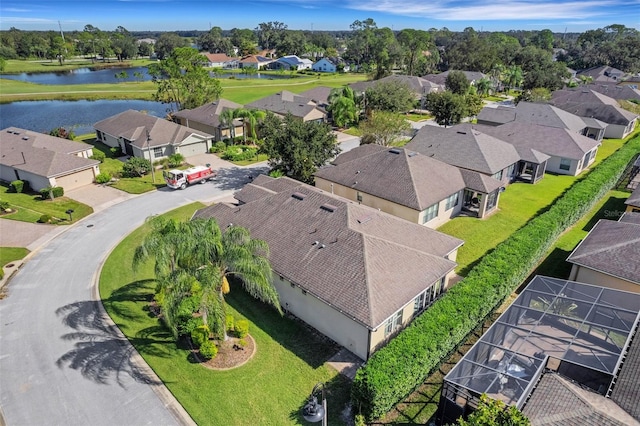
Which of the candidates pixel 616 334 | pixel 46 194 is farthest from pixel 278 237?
pixel 46 194

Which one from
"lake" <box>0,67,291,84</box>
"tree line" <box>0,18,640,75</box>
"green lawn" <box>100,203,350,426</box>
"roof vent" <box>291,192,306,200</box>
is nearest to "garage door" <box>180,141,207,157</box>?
"roof vent" <box>291,192,306,200</box>

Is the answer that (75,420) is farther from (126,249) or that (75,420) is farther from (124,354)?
(126,249)

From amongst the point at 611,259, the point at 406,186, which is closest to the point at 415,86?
the point at 406,186

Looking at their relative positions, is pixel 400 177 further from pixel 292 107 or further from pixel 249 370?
pixel 292 107

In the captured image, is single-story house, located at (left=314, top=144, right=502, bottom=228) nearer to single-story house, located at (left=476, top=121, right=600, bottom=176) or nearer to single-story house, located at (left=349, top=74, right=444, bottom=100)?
single-story house, located at (left=476, top=121, right=600, bottom=176)

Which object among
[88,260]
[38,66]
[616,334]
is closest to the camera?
[616,334]

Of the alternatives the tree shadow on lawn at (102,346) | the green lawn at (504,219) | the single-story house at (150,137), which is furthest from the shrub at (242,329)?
the single-story house at (150,137)

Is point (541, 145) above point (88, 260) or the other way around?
above

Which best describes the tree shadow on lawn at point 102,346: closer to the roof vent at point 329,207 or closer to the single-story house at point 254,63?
the roof vent at point 329,207
